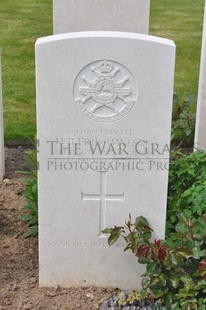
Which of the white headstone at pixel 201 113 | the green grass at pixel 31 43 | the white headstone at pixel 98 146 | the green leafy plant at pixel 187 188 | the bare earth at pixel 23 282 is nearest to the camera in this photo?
the white headstone at pixel 98 146

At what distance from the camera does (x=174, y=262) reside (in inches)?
136

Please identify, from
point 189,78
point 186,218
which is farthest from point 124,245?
point 189,78

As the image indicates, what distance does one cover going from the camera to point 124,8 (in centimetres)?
585

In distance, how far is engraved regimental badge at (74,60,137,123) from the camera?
136 inches

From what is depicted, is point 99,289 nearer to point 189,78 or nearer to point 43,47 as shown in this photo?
point 43,47

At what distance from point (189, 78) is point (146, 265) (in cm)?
472

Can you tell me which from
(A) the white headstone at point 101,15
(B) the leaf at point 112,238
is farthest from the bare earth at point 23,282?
(A) the white headstone at point 101,15

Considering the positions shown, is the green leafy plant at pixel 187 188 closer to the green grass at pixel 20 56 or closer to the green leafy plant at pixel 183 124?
the green leafy plant at pixel 183 124

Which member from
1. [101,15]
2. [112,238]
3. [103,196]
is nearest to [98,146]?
[103,196]

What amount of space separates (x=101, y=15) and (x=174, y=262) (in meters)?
3.10

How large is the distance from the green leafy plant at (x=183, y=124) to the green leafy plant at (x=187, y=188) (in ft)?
3.98

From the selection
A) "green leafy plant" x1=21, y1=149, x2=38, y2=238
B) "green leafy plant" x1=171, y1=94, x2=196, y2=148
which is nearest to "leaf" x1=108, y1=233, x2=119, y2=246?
"green leafy plant" x1=21, y1=149, x2=38, y2=238

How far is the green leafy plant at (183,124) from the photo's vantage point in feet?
19.1

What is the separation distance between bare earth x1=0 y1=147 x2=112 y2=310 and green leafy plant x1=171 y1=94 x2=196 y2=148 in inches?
68.4
